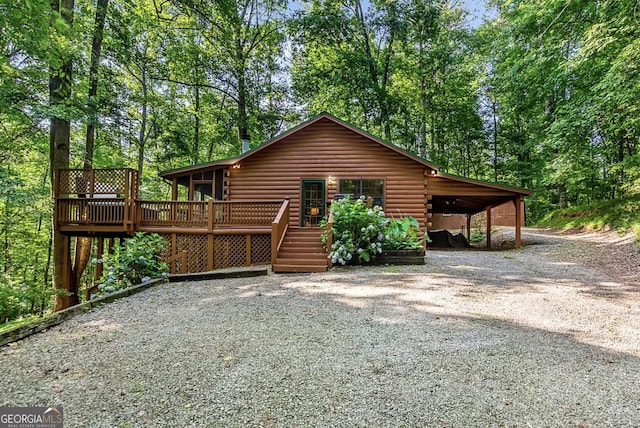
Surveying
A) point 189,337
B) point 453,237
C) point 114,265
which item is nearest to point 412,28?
point 453,237

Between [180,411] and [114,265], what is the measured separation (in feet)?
20.9

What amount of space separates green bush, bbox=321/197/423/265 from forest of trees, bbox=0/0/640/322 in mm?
6207

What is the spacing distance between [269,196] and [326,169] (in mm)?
2319

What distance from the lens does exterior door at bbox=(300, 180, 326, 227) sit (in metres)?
11.5

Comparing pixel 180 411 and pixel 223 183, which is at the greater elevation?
pixel 223 183

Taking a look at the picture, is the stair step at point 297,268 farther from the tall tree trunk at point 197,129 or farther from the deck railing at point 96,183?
the tall tree trunk at point 197,129

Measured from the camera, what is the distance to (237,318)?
416 centimetres

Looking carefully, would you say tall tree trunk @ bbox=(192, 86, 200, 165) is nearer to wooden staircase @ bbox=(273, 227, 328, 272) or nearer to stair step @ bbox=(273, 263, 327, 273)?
wooden staircase @ bbox=(273, 227, 328, 272)

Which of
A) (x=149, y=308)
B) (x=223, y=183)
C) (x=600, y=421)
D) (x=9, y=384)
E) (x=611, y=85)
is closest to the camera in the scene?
(x=600, y=421)

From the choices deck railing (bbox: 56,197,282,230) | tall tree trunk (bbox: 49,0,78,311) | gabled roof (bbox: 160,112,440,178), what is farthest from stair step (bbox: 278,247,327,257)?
tall tree trunk (bbox: 49,0,78,311)

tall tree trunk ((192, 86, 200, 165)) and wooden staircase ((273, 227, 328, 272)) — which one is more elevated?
tall tree trunk ((192, 86, 200, 165))

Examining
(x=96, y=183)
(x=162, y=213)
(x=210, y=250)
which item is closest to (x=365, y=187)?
(x=210, y=250)

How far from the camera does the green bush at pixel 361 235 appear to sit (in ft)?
25.7

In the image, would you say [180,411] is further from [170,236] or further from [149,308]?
[170,236]
